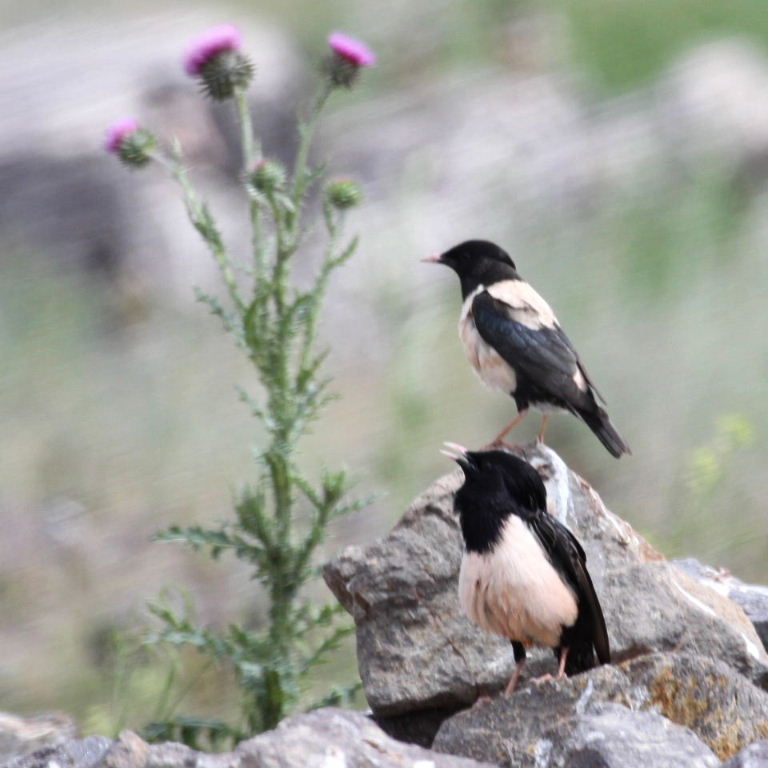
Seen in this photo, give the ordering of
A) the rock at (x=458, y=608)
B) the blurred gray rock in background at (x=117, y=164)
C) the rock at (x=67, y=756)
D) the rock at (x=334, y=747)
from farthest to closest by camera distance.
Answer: the blurred gray rock in background at (x=117, y=164) < the rock at (x=458, y=608) < the rock at (x=67, y=756) < the rock at (x=334, y=747)

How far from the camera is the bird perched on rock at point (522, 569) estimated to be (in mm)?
4840

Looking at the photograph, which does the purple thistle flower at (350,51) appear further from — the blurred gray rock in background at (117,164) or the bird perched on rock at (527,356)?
the blurred gray rock in background at (117,164)

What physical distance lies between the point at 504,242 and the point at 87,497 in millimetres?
3558

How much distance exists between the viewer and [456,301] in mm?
10938

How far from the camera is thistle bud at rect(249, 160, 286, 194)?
19.9ft

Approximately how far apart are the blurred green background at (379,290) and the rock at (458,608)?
7.05 feet

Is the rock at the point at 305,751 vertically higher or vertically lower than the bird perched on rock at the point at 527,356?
lower

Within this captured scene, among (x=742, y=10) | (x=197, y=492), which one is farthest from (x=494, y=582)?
(x=742, y=10)

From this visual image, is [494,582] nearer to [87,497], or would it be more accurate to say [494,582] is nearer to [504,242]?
[87,497]

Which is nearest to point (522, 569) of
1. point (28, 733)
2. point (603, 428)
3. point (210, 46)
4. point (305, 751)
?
point (305, 751)

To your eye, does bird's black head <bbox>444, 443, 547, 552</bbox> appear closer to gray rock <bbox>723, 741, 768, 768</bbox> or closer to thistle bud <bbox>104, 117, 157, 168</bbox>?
gray rock <bbox>723, 741, 768, 768</bbox>

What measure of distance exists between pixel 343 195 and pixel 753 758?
3032 millimetres

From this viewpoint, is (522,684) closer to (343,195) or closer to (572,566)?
(572,566)

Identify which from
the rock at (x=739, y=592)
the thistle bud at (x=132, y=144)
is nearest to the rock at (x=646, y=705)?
the rock at (x=739, y=592)
